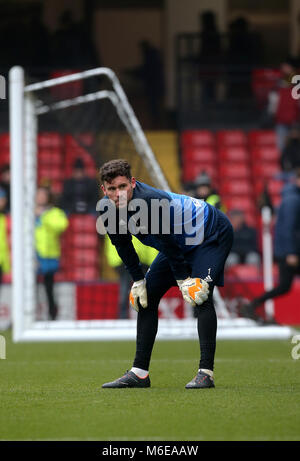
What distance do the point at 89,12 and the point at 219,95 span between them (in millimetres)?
4262

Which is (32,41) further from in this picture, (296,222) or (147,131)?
(296,222)

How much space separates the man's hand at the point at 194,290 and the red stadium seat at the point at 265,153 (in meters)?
14.5

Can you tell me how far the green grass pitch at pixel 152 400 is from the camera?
5.23 m

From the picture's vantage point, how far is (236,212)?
16266 millimetres

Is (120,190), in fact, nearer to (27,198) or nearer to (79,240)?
(27,198)

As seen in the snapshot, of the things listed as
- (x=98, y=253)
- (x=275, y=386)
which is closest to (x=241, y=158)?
(x=98, y=253)

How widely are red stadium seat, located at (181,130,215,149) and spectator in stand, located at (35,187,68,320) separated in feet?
23.4

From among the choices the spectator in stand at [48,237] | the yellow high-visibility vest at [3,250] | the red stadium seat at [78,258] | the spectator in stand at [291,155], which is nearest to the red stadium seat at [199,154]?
the spectator in stand at [291,155]

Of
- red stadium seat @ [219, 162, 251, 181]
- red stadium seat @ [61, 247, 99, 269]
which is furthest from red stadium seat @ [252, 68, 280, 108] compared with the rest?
red stadium seat @ [61, 247, 99, 269]

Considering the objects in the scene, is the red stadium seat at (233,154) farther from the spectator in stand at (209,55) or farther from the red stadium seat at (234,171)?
the spectator in stand at (209,55)

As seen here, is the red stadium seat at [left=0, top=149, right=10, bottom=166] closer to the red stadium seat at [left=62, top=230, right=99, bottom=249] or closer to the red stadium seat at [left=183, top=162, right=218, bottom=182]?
the red stadium seat at [left=62, top=230, right=99, bottom=249]

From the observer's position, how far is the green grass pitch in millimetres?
5234

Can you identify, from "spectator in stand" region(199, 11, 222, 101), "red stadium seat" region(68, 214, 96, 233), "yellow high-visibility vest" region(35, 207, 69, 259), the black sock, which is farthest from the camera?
"spectator in stand" region(199, 11, 222, 101)

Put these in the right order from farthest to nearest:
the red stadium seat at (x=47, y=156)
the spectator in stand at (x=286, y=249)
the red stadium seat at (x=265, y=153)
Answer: the red stadium seat at (x=265, y=153) → the red stadium seat at (x=47, y=156) → the spectator in stand at (x=286, y=249)
